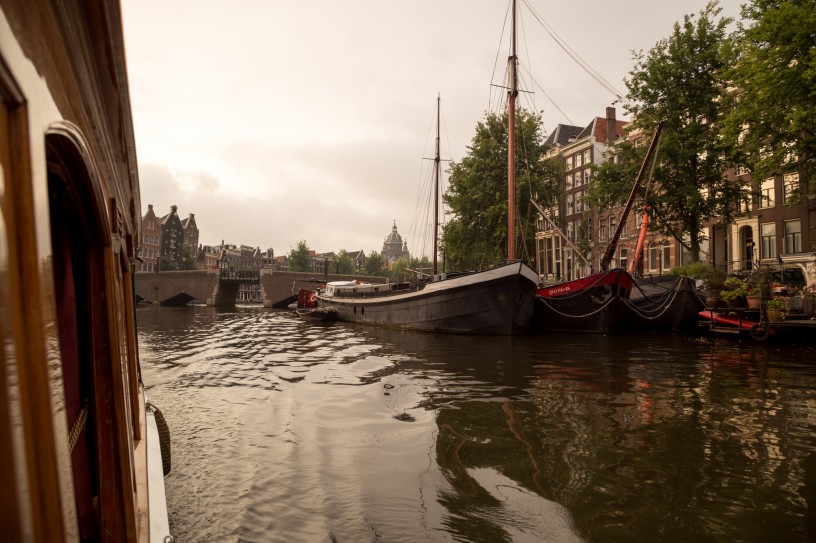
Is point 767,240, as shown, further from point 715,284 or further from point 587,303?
point 587,303

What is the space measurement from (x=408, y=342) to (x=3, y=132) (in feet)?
50.2

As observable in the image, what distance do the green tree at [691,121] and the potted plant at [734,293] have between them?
17.5 feet

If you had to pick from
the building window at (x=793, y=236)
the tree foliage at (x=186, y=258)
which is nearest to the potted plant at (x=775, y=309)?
the building window at (x=793, y=236)

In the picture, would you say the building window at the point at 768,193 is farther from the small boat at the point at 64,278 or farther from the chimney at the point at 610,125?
the small boat at the point at 64,278

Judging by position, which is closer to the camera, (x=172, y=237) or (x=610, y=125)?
(x=610, y=125)

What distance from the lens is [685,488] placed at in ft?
13.6

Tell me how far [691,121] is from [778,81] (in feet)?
21.4

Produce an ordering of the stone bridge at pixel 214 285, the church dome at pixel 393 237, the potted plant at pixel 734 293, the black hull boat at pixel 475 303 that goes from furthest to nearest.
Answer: the church dome at pixel 393 237 → the stone bridge at pixel 214 285 → the black hull boat at pixel 475 303 → the potted plant at pixel 734 293

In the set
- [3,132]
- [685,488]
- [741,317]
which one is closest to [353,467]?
[685,488]

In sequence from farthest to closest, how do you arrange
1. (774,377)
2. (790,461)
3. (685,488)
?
1. (774,377)
2. (790,461)
3. (685,488)

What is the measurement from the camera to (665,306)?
18.0 meters

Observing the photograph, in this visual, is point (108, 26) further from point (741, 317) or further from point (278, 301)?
point (278, 301)

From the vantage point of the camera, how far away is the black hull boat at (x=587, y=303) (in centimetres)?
1738

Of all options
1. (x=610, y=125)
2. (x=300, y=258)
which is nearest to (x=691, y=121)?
(x=610, y=125)
